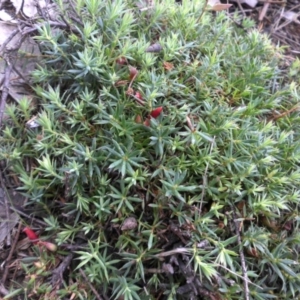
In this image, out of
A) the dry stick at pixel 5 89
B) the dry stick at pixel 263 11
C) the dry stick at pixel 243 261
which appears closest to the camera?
the dry stick at pixel 243 261

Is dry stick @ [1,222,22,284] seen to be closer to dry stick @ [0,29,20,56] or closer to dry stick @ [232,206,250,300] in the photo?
dry stick @ [0,29,20,56]

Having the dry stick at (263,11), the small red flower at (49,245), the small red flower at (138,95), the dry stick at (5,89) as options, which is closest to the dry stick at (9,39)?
the dry stick at (5,89)

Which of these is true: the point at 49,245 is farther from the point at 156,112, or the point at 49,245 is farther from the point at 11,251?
the point at 156,112

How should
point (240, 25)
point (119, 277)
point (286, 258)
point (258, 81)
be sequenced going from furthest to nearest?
point (240, 25) < point (258, 81) < point (286, 258) < point (119, 277)

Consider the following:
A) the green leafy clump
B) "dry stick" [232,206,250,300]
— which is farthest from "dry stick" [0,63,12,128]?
"dry stick" [232,206,250,300]

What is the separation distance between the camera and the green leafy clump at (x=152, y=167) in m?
1.91

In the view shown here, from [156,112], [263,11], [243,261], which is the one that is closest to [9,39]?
[156,112]

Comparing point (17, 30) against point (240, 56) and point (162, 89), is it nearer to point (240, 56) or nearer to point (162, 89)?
point (162, 89)

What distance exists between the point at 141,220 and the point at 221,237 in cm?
37

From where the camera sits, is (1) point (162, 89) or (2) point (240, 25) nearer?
(1) point (162, 89)

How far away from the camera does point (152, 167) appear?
200 centimetres

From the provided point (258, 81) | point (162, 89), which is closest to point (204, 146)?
point (162, 89)

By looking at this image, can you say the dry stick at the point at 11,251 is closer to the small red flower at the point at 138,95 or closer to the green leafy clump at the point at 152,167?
the green leafy clump at the point at 152,167

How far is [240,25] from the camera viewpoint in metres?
2.88
